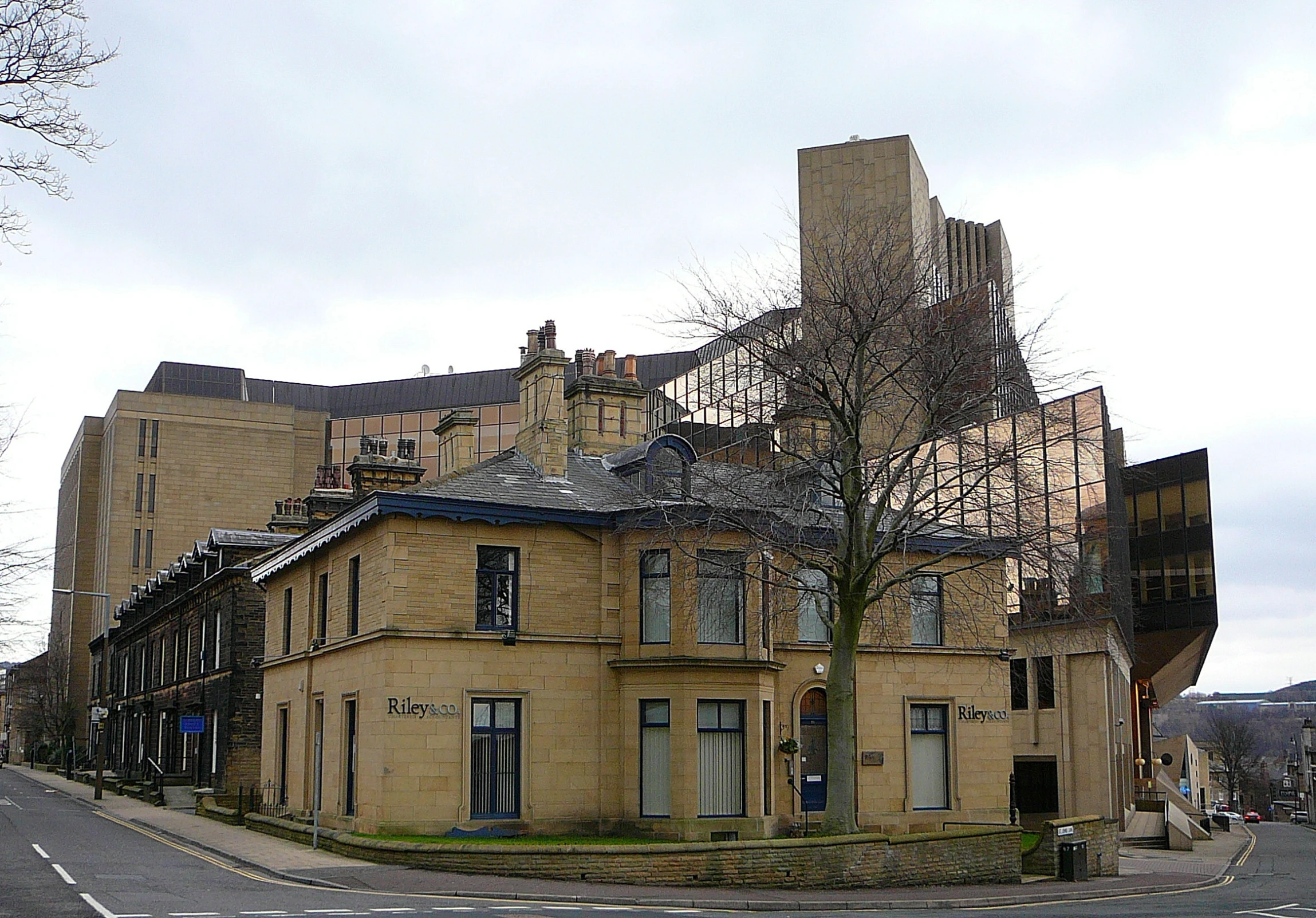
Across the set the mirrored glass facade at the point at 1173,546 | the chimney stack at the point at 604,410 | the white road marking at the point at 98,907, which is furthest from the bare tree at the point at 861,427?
the mirrored glass facade at the point at 1173,546

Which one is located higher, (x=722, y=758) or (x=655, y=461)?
(x=655, y=461)

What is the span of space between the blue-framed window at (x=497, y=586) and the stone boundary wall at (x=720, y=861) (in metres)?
4.95

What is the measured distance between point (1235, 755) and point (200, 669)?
116131 millimetres

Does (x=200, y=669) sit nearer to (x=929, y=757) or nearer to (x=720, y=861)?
(x=929, y=757)

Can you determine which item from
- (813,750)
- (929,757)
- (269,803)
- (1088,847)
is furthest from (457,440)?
(1088,847)

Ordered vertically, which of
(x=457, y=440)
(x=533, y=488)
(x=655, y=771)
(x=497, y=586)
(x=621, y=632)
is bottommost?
(x=655, y=771)

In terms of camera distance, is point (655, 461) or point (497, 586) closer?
point (497, 586)

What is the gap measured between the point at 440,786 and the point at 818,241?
12.8 meters

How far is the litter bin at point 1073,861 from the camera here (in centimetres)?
2528

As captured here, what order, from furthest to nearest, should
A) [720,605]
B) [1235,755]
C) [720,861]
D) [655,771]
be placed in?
[1235,755]
[720,605]
[655,771]
[720,861]

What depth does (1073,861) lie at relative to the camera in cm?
2531

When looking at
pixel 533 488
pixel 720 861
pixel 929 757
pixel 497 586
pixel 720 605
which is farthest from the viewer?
pixel 929 757

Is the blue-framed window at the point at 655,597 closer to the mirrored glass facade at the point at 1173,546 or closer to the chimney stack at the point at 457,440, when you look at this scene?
the chimney stack at the point at 457,440

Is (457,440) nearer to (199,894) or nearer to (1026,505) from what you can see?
(1026,505)
